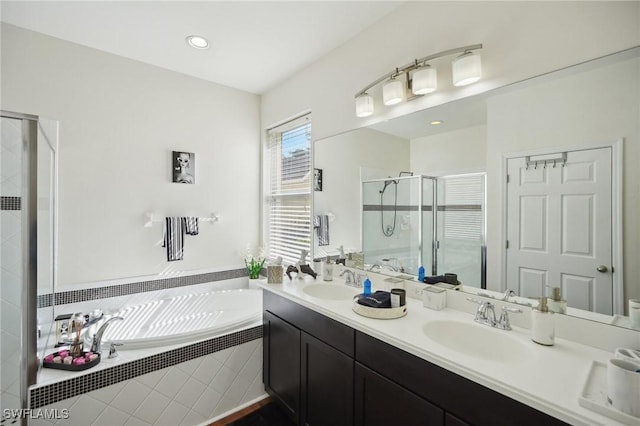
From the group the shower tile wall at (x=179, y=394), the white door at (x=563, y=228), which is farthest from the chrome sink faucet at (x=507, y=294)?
the shower tile wall at (x=179, y=394)

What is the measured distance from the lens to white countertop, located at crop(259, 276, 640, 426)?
0.82 m

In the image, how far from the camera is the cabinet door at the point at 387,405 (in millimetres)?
1107

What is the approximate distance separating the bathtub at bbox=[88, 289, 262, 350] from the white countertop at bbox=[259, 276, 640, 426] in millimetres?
1034

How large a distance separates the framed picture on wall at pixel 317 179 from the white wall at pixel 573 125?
1346 millimetres

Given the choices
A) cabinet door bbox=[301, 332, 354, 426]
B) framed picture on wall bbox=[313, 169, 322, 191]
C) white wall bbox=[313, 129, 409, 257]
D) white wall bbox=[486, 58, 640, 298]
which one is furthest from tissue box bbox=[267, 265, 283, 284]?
white wall bbox=[486, 58, 640, 298]

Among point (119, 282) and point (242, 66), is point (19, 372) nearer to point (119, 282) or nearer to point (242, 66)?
point (119, 282)

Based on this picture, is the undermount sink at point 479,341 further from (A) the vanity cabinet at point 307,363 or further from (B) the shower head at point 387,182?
(B) the shower head at point 387,182

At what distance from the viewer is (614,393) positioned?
78 cm

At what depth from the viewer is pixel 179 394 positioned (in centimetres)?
188

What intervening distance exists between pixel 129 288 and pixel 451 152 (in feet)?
8.84

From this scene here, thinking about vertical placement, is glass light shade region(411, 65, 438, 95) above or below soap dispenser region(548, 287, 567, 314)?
above

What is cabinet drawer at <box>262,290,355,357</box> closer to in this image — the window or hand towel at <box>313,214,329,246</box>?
hand towel at <box>313,214,329,246</box>

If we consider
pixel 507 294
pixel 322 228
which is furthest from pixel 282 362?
pixel 507 294

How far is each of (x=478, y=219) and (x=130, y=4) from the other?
2.43 meters
